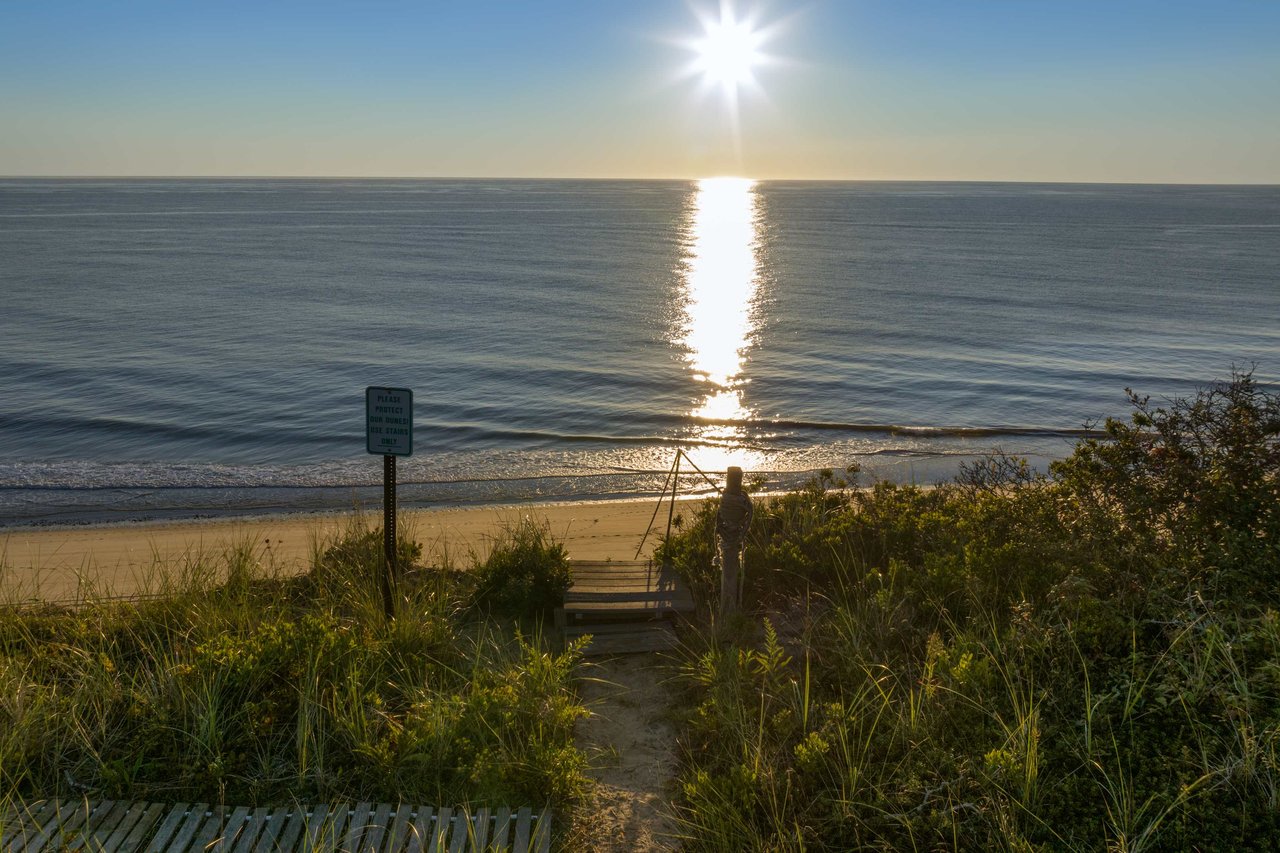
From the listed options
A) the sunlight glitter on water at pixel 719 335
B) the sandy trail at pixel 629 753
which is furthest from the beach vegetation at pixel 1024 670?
the sunlight glitter on water at pixel 719 335

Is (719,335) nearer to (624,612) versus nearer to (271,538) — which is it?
(271,538)

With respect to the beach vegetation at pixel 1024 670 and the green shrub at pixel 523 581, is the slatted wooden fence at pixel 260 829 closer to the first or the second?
the beach vegetation at pixel 1024 670

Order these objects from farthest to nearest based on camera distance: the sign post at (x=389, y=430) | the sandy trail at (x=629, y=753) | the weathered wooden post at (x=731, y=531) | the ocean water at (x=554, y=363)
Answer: the ocean water at (x=554, y=363) < the weathered wooden post at (x=731, y=531) < the sign post at (x=389, y=430) < the sandy trail at (x=629, y=753)

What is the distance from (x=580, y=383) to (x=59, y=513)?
13988 millimetres

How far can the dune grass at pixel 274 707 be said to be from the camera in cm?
571

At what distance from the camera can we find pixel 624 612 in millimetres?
8375

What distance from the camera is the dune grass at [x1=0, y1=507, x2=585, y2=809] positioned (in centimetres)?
571

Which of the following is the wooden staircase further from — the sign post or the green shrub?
the sign post

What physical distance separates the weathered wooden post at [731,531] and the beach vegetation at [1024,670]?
28cm

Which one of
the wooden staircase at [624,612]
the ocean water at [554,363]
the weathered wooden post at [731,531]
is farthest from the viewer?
the ocean water at [554,363]

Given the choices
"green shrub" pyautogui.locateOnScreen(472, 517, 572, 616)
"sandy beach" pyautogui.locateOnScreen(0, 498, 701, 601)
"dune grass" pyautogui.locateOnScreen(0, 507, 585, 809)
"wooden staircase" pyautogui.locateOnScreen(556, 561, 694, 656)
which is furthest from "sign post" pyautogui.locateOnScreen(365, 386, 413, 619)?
"sandy beach" pyautogui.locateOnScreen(0, 498, 701, 601)

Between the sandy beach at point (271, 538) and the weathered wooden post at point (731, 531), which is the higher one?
the weathered wooden post at point (731, 531)

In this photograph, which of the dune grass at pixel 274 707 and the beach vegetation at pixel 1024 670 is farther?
the dune grass at pixel 274 707

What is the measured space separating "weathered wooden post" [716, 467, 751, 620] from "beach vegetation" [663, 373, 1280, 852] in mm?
284
